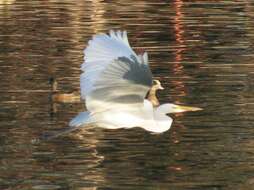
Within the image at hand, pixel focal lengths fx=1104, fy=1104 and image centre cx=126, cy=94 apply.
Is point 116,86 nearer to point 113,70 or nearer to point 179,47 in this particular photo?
point 113,70

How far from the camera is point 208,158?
41.8 ft

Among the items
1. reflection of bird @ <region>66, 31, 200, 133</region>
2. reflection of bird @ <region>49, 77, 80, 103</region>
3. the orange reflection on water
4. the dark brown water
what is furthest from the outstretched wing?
the orange reflection on water

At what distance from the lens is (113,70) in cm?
1034

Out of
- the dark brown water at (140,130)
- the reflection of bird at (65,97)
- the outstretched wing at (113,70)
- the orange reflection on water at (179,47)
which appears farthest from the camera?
the orange reflection on water at (179,47)

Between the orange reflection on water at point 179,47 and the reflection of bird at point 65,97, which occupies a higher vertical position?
the reflection of bird at point 65,97

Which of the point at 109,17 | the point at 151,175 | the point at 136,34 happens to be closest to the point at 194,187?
the point at 151,175

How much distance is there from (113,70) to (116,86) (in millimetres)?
229

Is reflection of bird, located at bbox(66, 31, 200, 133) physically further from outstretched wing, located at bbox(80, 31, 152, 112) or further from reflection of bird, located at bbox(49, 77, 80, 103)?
reflection of bird, located at bbox(49, 77, 80, 103)

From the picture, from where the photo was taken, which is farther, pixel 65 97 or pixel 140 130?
pixel 65 97

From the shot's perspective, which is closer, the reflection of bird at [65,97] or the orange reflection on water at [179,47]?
the reflection of bird at [65,97]

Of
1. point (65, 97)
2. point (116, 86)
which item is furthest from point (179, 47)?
point (116, 86)

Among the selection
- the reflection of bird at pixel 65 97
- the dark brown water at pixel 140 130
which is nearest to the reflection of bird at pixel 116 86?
the dark brown water at pixel 140 130

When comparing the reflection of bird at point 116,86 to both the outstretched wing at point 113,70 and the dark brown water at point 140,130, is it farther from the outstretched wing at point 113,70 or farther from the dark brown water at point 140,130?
the dark brown water at point 140,130

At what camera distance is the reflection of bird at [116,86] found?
33.4 feet
